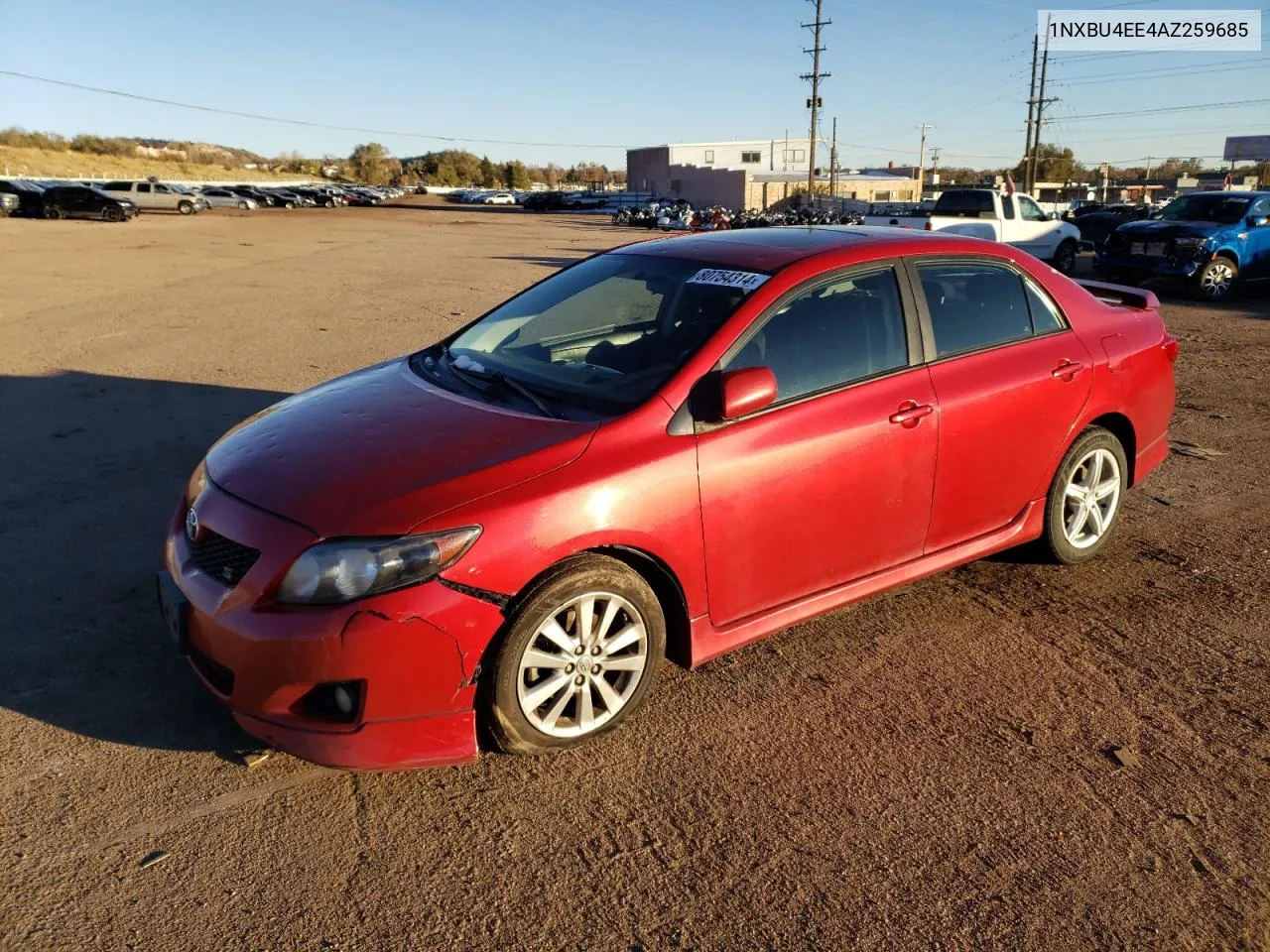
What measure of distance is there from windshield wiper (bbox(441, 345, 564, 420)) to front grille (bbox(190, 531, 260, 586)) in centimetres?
109

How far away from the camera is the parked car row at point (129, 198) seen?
40.2m

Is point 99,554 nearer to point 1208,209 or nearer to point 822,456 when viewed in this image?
point 822,456

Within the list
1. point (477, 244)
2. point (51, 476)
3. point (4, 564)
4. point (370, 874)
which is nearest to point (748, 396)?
point (370, 874)

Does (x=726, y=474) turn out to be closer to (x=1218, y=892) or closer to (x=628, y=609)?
(x=628, y=609)

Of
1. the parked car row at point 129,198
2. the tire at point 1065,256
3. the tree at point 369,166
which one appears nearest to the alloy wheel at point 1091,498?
the tire at point 1065,256

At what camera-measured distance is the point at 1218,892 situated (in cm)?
255

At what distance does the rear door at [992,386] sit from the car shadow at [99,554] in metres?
2.99

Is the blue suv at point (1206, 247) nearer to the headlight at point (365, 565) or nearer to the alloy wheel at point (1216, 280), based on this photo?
the alloy wheel at point (1216, 280)

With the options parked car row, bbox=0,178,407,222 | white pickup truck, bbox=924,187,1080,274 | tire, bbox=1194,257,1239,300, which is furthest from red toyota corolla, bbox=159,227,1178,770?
parked car row, bbox=0,178,407,222

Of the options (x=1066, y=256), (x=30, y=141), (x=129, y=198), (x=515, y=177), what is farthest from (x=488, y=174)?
(x=1066, y=256)

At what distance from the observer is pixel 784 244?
4.10m

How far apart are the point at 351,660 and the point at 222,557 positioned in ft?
2.10

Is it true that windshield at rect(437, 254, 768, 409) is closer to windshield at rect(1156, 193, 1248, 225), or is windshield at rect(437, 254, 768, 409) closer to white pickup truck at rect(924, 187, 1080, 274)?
windshield at rect(1156, 193, 1248, 225)

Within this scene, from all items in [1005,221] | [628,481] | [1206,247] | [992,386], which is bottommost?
[628,481]
